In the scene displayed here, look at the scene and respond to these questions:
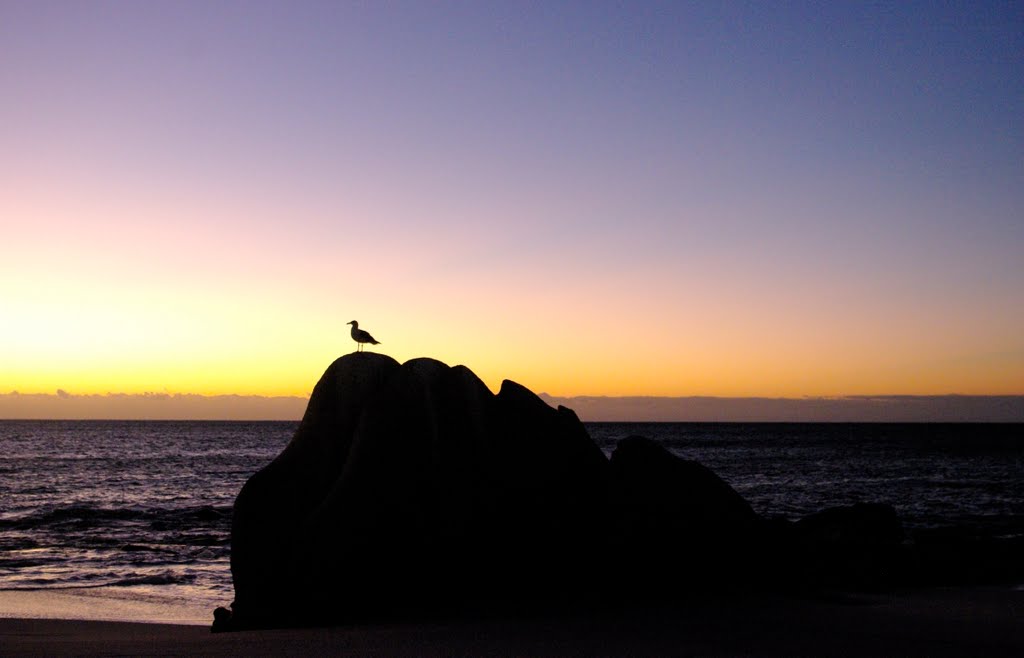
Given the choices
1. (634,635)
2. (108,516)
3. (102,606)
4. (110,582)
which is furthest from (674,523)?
(108,516)

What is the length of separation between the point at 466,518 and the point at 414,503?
872 millimetres

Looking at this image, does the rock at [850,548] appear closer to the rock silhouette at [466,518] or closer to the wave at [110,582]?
the rock silhouette at [466,518]

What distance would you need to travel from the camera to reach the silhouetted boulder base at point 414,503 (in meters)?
13.0

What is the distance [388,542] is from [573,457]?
148 inches

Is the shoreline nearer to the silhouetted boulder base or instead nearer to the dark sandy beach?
the dark sandy beach

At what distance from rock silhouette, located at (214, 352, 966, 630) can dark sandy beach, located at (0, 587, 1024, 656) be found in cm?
113

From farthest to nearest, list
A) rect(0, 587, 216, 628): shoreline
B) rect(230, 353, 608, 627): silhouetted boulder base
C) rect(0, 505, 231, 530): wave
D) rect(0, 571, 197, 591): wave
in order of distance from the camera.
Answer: rect(0, 505, 231, 530): wave → rect(0, 571, 197, 591): wave → rect(0, 587, 216, 628): shoreline → rect(230, 353, 608, 627): silhouetted boulder base

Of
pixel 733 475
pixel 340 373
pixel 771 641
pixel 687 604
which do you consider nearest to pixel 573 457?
pixel 687 604

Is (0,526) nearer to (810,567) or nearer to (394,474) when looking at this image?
(394,474)

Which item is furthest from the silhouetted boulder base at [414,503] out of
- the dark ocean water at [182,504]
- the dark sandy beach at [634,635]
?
the dark ocean water at [182,504]

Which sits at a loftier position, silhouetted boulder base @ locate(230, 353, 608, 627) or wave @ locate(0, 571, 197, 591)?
silhouetted boulder base @ locate(230, 353, 608, 627)

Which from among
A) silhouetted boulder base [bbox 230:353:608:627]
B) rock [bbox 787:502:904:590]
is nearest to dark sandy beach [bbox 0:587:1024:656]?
silhouetted boulder base [bbox 230:353:608:627]

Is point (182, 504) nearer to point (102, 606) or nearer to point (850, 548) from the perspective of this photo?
point (102, 606)

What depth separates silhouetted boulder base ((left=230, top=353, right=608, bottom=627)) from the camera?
1297 centimetres
